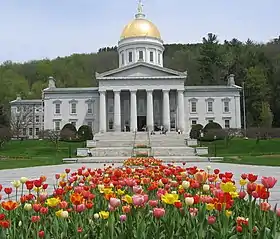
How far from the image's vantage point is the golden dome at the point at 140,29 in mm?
71375

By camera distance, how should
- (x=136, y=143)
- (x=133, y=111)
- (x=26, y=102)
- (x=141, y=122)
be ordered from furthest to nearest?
1. (x=26, y=102)
2. (x=141, y=122)
3. (x=133, y=111)
4. (x=136, y=143)

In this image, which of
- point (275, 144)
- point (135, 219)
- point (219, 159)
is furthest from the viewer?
point (275, 144)

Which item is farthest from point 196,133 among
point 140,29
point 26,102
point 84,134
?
point 26,102

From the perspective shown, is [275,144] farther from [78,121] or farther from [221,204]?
[221,204]

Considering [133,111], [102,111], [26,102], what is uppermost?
[26,102]

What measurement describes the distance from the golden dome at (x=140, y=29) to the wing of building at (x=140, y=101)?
0.44 m

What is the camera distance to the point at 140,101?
6806 cm

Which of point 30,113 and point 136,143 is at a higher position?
point 30,113

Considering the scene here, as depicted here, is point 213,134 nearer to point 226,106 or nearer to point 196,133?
point 196,133

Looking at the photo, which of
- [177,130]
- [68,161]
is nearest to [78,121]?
[177,130]

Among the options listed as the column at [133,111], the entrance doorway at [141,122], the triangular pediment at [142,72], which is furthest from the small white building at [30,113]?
the column at [133,111]

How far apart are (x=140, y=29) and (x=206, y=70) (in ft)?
69.8

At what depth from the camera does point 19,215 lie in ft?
13.9

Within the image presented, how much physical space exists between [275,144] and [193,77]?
170 feet
